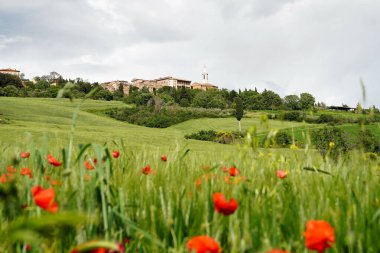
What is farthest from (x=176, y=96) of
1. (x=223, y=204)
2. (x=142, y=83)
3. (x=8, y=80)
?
(x=223, y=204)

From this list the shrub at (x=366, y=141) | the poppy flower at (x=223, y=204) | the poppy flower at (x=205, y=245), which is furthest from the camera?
the shrub at (x=366, y=141)

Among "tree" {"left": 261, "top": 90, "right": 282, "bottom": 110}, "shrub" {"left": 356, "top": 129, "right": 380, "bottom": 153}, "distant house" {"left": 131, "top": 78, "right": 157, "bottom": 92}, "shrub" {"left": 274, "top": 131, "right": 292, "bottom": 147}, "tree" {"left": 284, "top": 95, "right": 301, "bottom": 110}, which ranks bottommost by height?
"shrub" {"left": 274, "top": 131, "right": 292, "bottom": 147}

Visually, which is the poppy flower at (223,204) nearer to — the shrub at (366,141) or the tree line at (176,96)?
the shrub at (366,141)

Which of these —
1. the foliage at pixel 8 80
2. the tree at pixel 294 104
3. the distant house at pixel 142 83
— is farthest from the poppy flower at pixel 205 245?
the distant house at pixel 142 83

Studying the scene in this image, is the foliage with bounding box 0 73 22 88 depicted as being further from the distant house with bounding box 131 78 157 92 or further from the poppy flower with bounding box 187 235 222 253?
the poppy flower with bounding box 187 235 222 253

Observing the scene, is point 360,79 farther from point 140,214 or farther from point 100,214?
point 100,214

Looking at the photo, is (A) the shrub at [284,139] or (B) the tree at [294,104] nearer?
(B) the tree at [294,104]

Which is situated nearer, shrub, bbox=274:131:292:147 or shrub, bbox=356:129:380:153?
shrub, bbox=356:129:380:153

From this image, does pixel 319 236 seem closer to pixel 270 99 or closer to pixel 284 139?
pixel 284 139

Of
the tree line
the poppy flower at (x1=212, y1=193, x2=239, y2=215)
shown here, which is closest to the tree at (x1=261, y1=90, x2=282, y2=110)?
the tree line

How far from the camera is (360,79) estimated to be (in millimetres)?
1714

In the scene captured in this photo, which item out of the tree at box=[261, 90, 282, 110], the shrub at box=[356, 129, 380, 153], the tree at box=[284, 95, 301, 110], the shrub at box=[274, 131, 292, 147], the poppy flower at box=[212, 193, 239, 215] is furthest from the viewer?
the tree at box=[261, 90, 282, 110]

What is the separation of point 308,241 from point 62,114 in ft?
170

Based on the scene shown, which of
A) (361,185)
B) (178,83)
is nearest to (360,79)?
(361,185)
